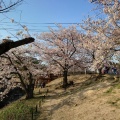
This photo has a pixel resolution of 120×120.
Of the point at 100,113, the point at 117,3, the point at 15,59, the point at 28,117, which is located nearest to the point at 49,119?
the point at 28,117

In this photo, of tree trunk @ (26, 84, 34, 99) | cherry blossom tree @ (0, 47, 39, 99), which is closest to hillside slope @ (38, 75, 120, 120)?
tree trunk @ (26, 84, 34, 99)

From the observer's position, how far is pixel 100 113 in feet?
50.9

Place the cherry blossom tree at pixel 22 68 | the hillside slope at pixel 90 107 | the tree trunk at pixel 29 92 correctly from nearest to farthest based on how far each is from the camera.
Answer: the hillside slope at pixel 90 107
the tree trunk at pixel 29 92
the cherry blossom tree at pixel 22 68

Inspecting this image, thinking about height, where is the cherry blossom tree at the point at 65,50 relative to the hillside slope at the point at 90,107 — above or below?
above

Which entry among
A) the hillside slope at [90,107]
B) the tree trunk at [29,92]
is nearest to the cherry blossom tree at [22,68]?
the tree trunk at [29,92]

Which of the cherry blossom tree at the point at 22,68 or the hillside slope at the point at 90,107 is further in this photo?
the cherry blossom tree at the point at 22,68

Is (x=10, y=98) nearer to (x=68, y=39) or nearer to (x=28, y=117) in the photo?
(x=68, y=39)

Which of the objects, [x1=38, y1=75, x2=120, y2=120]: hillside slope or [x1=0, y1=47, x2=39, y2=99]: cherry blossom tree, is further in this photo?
[x1=0, y1=47, x2=39, y2=99]: cherry blossom tree

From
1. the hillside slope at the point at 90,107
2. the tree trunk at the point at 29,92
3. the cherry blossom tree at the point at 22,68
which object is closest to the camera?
the hillside slope at the point at 90,107

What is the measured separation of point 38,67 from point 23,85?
14.3 ft

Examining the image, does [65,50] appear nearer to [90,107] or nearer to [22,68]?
[22,68]

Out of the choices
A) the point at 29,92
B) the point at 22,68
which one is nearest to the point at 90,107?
the point at 29,92

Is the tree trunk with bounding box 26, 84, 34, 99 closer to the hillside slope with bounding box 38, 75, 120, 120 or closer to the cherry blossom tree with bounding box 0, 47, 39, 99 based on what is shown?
the cherry blossom tree with bounding box 0, 47, 39, 99

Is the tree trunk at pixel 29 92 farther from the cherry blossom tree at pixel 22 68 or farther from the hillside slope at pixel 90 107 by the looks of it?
the hillside slope at pixel 90 107
